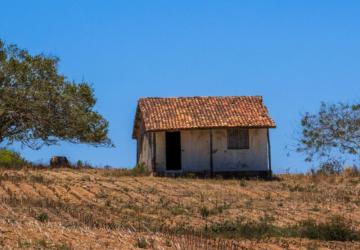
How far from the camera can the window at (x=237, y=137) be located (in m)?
35.1

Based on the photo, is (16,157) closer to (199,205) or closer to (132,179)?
(132,179)

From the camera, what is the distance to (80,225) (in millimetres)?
15758

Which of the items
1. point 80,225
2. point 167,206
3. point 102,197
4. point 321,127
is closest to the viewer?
point 80,225

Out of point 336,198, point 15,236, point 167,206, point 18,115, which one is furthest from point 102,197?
point 18,115

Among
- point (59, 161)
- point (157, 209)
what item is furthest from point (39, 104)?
point (157, 209)

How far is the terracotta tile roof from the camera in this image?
1356 inches

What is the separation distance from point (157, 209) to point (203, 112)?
15496 millimetres

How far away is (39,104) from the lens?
3691cm

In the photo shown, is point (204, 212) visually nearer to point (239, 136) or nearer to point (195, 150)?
point (195, 150)

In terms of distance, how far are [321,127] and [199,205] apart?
2075 centimetres

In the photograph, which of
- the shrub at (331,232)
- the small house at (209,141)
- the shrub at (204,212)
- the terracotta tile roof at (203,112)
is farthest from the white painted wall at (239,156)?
the shrub at (331,232)

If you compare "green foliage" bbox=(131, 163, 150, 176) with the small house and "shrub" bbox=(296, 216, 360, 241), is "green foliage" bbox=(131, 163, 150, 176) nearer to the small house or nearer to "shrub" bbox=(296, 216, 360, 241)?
the small house

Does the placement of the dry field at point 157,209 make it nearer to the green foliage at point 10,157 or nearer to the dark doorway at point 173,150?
the dark doorway at point 173,150

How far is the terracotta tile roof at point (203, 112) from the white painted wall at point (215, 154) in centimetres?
58
